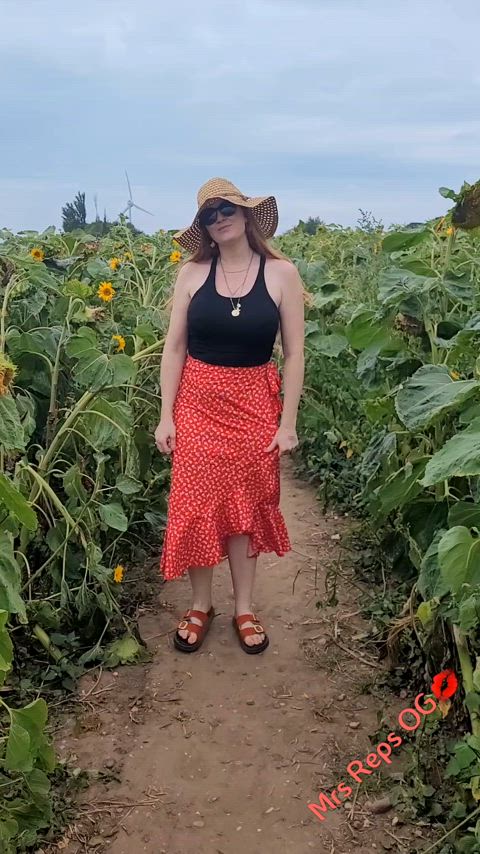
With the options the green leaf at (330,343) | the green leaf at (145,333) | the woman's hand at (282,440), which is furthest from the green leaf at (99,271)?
the green leaf at (330,343)

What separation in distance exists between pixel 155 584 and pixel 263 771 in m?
0.91

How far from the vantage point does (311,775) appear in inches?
73.9

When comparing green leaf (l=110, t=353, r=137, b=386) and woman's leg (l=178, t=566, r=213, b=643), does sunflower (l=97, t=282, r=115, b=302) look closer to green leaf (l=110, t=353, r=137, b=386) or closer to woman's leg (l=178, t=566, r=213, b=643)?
green leaf (l=110, t=353, r=137, b=386)

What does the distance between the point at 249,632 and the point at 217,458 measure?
1.65 feet

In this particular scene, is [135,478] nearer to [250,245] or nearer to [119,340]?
[119,340]

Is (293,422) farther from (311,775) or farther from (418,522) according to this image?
(311,775)

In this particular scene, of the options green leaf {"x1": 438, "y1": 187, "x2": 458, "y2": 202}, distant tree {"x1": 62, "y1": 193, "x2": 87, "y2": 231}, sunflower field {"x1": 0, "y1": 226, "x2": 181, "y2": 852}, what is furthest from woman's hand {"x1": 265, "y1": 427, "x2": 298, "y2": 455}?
distant tree {"x1": 62, "y1": 193, "x2": 87, "y2": 231}

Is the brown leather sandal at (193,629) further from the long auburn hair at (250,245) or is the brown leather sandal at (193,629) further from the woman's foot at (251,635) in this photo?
the long auburn hair at (250,245)

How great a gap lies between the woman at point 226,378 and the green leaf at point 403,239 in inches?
13.1

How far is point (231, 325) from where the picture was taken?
212 cm

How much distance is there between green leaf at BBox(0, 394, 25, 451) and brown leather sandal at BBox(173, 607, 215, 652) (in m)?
1.27

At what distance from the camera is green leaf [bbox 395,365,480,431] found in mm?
1437

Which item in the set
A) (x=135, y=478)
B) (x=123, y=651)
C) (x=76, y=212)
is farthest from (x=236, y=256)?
(x=76, y=212)

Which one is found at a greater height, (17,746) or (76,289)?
(76,289)
